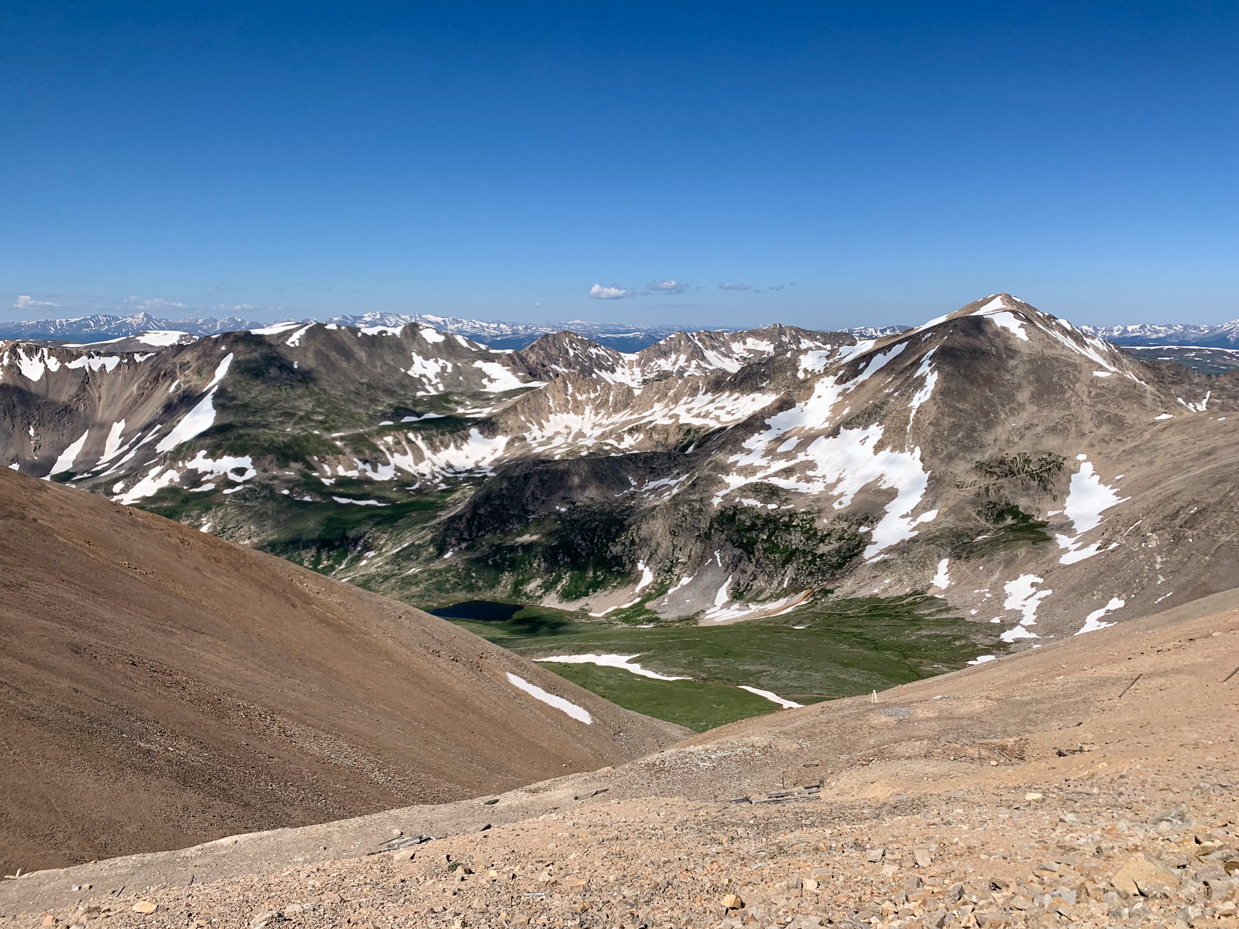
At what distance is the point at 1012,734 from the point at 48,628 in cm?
4456

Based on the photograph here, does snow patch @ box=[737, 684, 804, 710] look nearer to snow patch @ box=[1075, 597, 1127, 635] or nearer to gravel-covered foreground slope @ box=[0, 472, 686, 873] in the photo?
gravel-covered foreground slope @ box=[0, 472, 686, 873]

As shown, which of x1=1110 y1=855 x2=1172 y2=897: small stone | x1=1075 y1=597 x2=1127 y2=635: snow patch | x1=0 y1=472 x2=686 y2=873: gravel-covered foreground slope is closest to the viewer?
x1=1110 y1=855 x2=1172 y2=897: small stone

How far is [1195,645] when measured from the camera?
36000 mm

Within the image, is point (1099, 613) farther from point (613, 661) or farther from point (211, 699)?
point (211, 699)

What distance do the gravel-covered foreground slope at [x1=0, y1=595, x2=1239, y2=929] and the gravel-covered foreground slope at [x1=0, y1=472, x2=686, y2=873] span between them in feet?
14.2

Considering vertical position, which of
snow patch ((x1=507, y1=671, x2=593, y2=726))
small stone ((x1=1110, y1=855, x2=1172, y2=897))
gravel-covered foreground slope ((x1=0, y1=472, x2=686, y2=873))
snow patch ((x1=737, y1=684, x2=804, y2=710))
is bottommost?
snow patch ((x1=737, y1=684, x2=804, y2=710))

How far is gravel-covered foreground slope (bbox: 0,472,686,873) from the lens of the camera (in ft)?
88.8

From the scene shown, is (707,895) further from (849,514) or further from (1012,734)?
(849,514)

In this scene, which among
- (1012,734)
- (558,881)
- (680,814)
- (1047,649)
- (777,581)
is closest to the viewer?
(558,881)

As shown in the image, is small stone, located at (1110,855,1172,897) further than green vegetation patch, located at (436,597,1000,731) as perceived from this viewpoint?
No

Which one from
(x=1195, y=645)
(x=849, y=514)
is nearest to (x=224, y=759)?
(x=1195, y=645)

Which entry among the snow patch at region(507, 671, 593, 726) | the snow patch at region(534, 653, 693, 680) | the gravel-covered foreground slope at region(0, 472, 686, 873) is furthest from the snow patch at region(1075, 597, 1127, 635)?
the snow patch at region(507, 671, 593, 726)

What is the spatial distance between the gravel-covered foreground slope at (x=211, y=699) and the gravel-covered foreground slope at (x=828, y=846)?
170 inches

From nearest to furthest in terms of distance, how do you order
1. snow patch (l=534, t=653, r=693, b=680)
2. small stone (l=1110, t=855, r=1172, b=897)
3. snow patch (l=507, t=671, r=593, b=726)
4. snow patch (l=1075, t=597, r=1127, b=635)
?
small stone (l=1110, t=855, r=1172, b=897) → snow patch (l=507, t=671, r=593, b=726) → snow patch (l=534, t=653, r=693, b=680) → snow patch (l=1075, t=597, r=1127, b=635)
